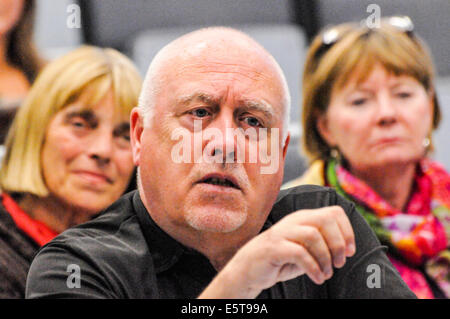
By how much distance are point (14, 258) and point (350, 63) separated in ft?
2.05

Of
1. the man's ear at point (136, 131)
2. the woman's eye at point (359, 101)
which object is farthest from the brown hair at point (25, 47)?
the woman's eye at point (359, 101)

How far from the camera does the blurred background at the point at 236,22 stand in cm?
96

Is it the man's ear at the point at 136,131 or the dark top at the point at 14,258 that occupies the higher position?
the man's ear at the point at 136,131

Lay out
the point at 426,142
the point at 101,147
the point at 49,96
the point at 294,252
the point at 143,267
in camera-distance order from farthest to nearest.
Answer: the point at 426,142 → the point at 49,96 → the point at 101,147 → the point at 143,267 → the point at 294,252

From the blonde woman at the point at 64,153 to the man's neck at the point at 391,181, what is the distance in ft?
1.31

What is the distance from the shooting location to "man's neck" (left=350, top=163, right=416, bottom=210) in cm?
105

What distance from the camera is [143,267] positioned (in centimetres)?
68

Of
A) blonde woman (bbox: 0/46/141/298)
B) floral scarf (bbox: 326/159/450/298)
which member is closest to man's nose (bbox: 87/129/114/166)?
blonde woman (bbox: 0/46/141/298)

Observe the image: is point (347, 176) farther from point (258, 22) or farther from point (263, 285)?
point (263, 285)

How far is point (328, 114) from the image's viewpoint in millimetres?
1065

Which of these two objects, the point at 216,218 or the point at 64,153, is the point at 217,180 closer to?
the point at 216,218

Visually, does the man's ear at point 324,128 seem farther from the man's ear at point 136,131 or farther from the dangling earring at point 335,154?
the man's ear at point 136,131

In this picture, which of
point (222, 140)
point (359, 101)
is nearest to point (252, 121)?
point (222, 140)
